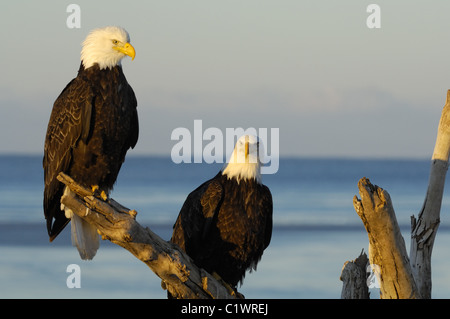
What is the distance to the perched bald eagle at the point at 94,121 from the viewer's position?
19.2 feet

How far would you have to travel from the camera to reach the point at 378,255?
535 centimetres

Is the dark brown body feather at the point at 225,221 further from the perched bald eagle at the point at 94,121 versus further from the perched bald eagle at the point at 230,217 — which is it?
the perched bald eagle at the point at 94,121

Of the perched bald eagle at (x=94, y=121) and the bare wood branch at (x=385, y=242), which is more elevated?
the perched bald eagle at (x=94, y=121)

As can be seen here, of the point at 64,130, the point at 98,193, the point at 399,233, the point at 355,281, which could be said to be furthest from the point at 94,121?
the point at 399,233

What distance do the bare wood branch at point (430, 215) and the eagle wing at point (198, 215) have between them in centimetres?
143

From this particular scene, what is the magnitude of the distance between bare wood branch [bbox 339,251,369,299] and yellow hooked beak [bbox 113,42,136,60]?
2.11m

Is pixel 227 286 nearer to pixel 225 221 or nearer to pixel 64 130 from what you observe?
pixel 225 221

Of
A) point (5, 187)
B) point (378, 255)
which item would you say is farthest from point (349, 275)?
point (5, 187)

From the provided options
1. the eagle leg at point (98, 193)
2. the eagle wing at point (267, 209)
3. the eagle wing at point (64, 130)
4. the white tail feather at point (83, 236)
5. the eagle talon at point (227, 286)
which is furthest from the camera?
the white tail feather at point (83, 236)

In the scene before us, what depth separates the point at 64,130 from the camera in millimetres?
5898

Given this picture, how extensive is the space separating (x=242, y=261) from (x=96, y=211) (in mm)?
1533

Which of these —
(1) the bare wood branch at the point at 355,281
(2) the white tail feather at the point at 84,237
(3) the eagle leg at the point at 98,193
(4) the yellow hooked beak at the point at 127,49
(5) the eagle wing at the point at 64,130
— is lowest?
(1) the bare wood branch at the point at 355,281

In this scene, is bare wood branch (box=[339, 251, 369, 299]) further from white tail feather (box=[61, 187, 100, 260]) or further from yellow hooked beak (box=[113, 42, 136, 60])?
yellow hooked beak (box=[113, 42, 136, 60])

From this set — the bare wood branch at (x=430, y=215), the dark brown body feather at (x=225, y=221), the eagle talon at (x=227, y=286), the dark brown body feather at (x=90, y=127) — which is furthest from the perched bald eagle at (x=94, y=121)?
the bare wood branch at (x=430, y=215)
